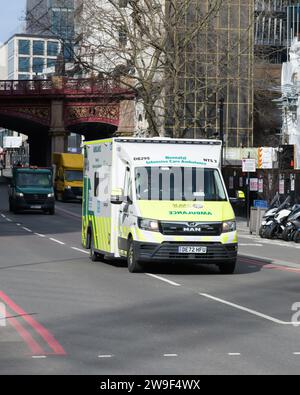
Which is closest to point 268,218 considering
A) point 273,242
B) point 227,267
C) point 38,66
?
point 273,242

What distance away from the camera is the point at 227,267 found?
20.2 m

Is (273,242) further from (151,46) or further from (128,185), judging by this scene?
(151,46)

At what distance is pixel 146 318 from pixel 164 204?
666 centimetres

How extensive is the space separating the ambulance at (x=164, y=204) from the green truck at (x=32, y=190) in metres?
29.2

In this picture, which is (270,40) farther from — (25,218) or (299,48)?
(25,218)

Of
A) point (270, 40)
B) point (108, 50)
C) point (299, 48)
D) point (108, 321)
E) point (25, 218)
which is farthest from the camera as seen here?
point (270, 40)

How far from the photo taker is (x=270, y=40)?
368ft

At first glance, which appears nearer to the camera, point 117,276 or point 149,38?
point 117,276

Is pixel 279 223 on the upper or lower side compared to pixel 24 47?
lower

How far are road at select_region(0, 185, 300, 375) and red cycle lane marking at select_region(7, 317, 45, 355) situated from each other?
0.01 meters

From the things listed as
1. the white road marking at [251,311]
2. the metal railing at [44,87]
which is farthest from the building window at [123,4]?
the white road marking at [251,311]

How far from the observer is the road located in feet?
32.5
